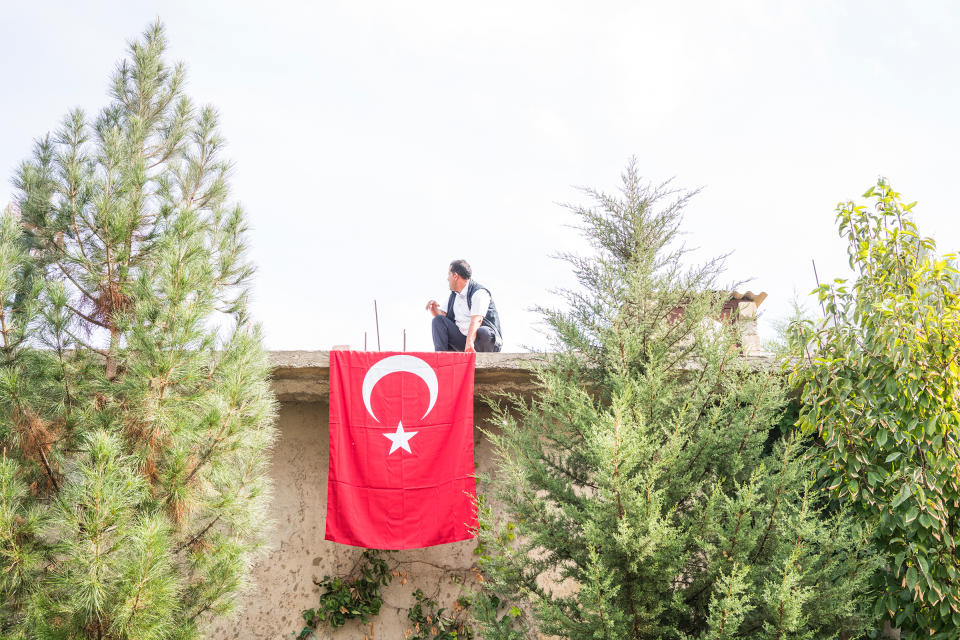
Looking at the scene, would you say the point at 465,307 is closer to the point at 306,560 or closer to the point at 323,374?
the point at 323,374

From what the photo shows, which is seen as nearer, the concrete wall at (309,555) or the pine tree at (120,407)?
the pine tree at (120,407)

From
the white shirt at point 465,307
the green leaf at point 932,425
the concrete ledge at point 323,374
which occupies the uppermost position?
the white shirt at point 465,307

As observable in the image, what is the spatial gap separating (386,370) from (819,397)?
9.17 ft

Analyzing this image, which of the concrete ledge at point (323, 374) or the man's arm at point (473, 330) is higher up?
the man's arm at point (473, 330)

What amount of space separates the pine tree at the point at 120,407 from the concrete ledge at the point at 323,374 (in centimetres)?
72

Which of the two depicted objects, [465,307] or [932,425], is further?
[465,307]

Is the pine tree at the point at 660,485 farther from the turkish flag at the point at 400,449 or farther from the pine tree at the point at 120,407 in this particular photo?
the pine tree at the point at 120,407

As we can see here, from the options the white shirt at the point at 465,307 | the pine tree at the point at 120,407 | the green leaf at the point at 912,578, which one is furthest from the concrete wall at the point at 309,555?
the green leaf at the point at 912,578

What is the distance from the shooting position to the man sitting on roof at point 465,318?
5531 mm

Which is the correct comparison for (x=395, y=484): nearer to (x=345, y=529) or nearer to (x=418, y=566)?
(x=345, y=529)

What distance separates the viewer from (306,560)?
16.5 ft

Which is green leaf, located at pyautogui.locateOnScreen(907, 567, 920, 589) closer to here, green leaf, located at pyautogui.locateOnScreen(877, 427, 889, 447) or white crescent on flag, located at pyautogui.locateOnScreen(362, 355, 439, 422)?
green leaf, located at pyautogui.locateOnScreen(877, 427, 889, 447)

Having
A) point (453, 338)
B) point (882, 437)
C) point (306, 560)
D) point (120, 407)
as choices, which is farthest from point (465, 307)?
point (882, 437)

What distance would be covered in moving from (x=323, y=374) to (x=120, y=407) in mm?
1535
